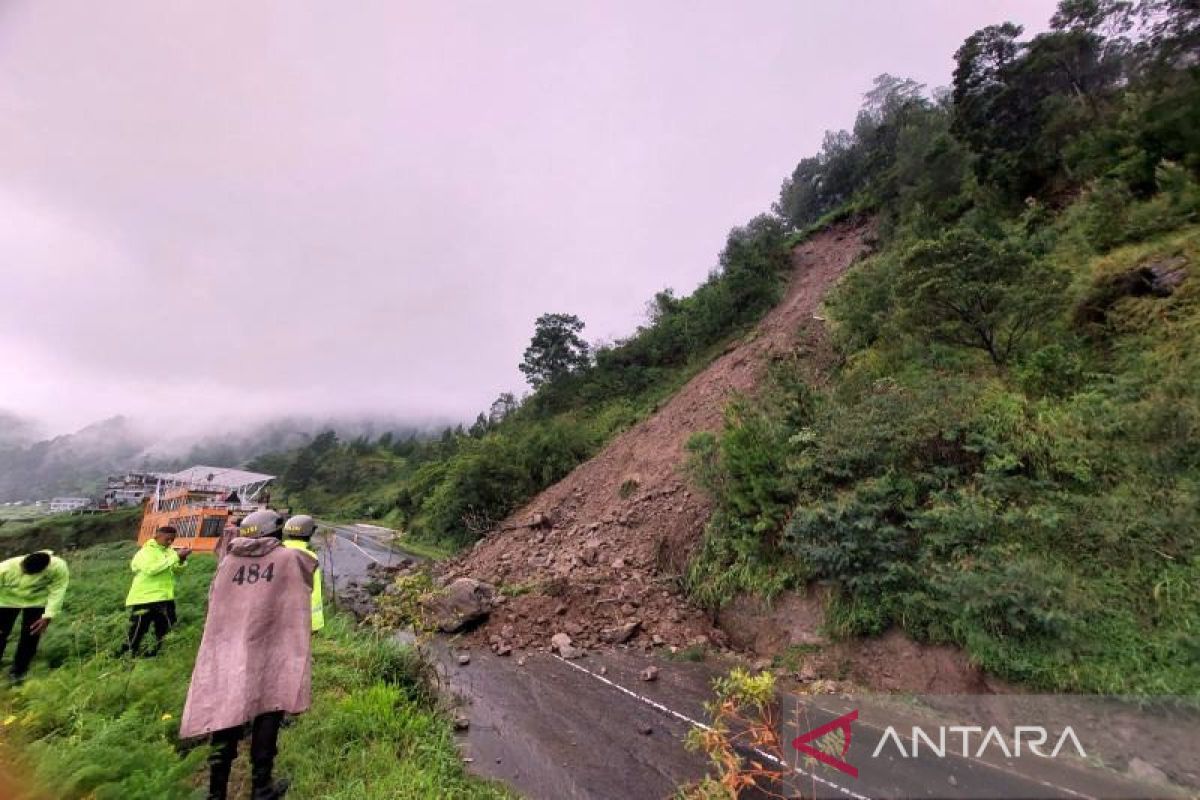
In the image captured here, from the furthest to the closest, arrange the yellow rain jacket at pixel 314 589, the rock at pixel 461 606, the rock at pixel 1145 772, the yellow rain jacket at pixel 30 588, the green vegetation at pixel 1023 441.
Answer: the rock at pixel 461 606
the green vegetation at pixel 1023 441
the yellow rain jacket at pixel 30 588
the rock at pixel 1145 772
the yellow rain jacket at pixel 314 589

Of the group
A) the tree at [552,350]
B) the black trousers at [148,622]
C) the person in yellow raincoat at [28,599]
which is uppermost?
the tree at [552,350]

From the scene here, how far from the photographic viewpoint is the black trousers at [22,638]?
473 cm

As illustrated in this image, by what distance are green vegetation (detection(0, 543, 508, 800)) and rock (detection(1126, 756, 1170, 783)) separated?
16.7 ft

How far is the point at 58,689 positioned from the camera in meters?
Answer: 3.64

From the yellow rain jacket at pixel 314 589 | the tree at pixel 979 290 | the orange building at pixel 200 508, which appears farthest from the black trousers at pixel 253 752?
the orange building at pixel 200 508

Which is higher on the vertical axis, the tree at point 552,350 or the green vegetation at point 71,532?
the tree at point 552,350

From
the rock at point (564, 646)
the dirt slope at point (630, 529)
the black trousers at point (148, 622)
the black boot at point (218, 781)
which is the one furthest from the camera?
the dirt slope at point (630, 529)

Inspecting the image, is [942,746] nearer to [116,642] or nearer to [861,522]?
[861,522]

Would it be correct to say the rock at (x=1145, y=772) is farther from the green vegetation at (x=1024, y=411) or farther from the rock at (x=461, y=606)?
the rock at (x=461, y=606)

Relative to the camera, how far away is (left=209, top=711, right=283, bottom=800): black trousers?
2.94 meters

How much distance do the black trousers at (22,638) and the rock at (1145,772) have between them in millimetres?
9879

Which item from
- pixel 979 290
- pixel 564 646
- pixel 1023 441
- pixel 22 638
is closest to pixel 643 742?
pixel 564 646

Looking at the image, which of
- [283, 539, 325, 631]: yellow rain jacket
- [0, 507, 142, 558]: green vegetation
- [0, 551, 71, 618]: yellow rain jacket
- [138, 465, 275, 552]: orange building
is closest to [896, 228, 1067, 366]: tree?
[283, 539, 325, 631]: yellow rain jacket

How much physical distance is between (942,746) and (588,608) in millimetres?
A: 5732
